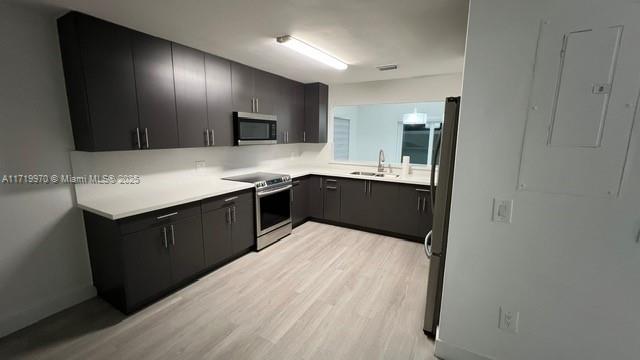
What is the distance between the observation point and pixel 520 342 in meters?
1.52

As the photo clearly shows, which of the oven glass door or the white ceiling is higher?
the white ceiling

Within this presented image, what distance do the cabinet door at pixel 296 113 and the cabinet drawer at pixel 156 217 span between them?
216 centimetres

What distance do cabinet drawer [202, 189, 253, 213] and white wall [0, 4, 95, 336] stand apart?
1.06m

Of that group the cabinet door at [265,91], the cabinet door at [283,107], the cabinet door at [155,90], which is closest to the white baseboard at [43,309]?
the cabinet door at [155,90]

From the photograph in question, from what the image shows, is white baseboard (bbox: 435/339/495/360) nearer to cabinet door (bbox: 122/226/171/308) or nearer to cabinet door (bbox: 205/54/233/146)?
cabinet door (bbox: 122/226/171/308)

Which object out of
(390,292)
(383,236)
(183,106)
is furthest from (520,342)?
(183,106)

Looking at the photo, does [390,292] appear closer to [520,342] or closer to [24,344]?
[520,342]

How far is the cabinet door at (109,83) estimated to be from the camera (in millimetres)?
1927

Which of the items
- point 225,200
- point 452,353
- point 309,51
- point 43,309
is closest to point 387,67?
point 309,51

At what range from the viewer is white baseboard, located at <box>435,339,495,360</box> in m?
1.65

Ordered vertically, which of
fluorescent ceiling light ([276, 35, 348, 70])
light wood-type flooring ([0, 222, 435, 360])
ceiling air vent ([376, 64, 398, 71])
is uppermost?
ceiling air vent ([376, 64, 398, 71])

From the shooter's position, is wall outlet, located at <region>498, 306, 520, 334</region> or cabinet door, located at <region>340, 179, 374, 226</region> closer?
wall outlet, located at <region>498, 306, 520, 334</region>

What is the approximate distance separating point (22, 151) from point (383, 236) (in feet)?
12.5

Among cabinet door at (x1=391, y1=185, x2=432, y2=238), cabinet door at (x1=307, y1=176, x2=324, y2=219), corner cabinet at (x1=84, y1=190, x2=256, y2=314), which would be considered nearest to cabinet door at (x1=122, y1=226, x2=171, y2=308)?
corner cabinet at (x1=84, y1=190, x2=256, y2=314)
